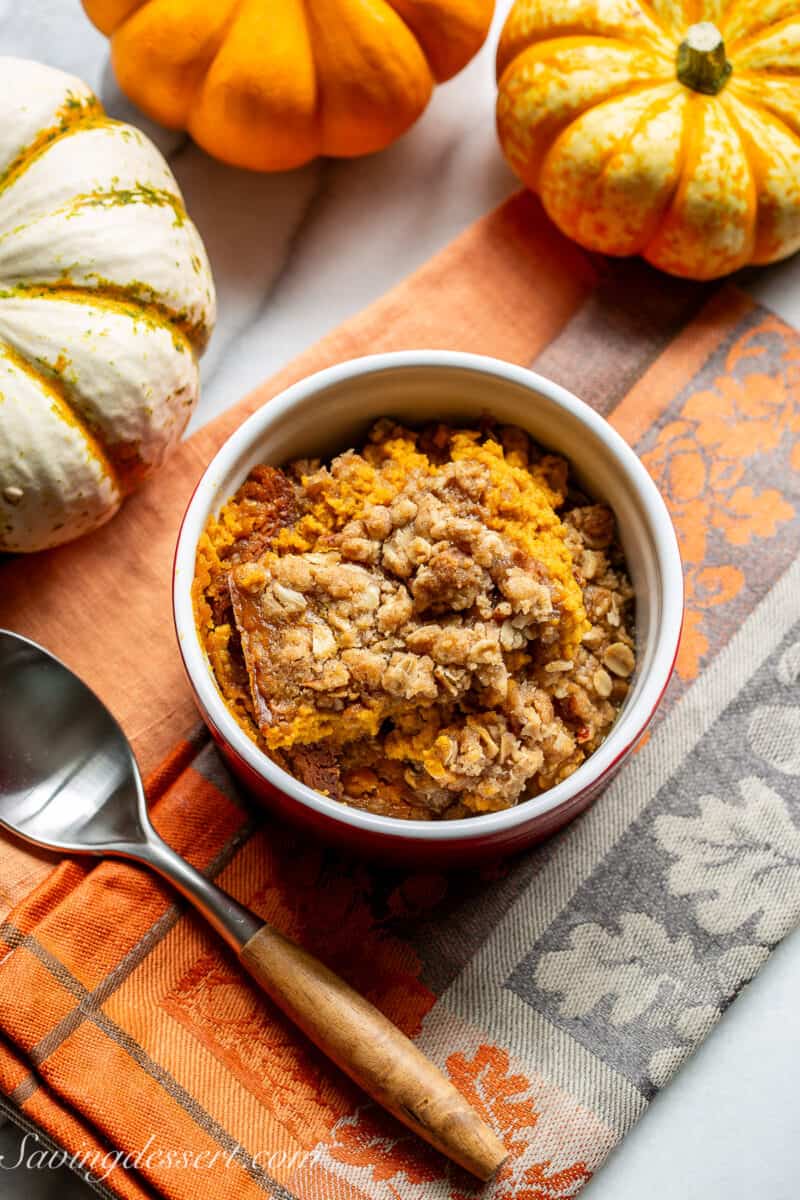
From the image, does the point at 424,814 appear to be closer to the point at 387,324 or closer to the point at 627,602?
the point at 627,602

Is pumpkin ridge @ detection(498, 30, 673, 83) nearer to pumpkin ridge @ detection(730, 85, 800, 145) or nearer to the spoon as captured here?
pumpkin ridge @ detection(730, 85, 800, 145)

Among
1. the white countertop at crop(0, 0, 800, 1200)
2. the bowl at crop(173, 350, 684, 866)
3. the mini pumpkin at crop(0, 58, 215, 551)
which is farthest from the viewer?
the white countertop at crop(0, 0, 800, 1200)

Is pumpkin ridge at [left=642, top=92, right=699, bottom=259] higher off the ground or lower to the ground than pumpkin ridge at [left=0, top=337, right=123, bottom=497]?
lower

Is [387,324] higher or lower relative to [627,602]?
higher

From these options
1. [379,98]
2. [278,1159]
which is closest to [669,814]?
[278,1159]

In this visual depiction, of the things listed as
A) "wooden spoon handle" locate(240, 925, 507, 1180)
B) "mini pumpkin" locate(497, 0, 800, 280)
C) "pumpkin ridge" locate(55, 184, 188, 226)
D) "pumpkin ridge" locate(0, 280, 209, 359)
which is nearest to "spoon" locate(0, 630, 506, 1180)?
"wooden spoon handle" locate(240, 925, 507, 1180)

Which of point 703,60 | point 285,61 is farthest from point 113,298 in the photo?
point 703,60
